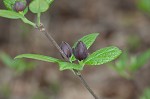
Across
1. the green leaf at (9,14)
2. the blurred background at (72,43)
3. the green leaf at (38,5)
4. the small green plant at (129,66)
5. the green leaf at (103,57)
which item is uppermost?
the green leaf at (38,5)

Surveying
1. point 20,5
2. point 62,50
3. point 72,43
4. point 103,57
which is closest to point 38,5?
point 20,5

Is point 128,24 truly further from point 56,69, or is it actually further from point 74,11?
point 56,69

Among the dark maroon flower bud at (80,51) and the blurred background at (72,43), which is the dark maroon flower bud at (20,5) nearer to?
the dark maroon flower bud at (80,51)

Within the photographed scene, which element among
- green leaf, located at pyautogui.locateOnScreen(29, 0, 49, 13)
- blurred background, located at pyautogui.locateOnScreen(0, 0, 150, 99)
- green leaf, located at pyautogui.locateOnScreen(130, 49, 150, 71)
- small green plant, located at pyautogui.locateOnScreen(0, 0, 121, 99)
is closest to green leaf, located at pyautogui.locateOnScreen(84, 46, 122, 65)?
small green plant, located at pyautogui.locateOnScreen(0, 0, 121, 99)

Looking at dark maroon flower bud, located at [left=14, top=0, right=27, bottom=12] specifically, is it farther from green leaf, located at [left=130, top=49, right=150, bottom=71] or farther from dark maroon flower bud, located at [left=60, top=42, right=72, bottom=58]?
green leaf, located at [left=130, top=49, right=150, bottom=71]

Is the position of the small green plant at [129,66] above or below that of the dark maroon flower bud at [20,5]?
below

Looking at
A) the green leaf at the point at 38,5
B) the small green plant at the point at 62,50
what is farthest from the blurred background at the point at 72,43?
the green leaf at the point at 38,5

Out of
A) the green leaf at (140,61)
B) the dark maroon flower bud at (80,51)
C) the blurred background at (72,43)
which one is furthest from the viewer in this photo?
the blurred background at (72,43)

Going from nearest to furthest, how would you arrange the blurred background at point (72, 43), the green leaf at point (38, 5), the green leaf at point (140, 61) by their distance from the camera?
the green leaf at point (38, 5) < the green leaf at point (140, 61) < the blurred background at point (72, 43)
